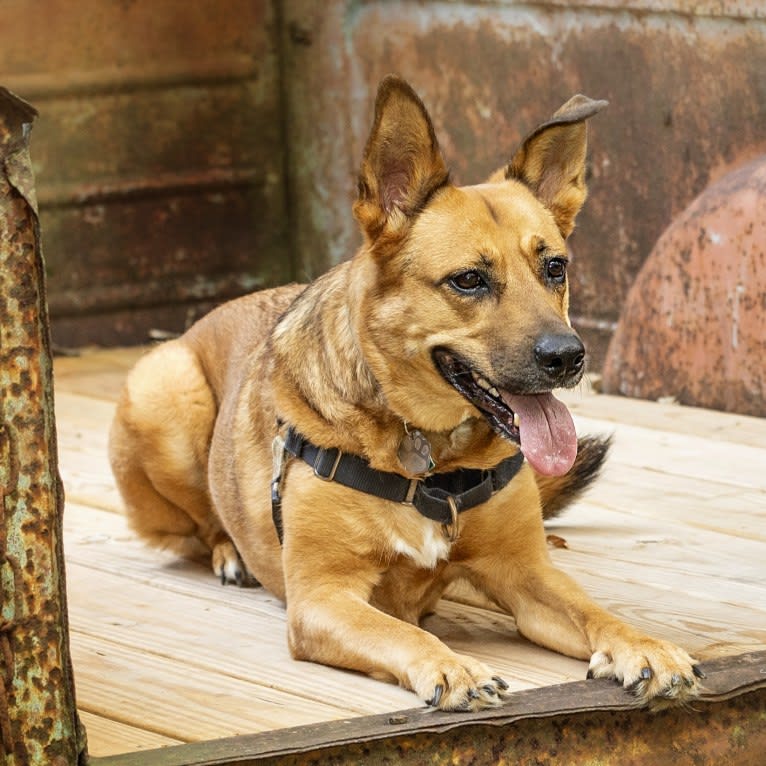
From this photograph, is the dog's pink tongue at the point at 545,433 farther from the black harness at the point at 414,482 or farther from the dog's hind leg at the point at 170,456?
the dog's hind leg at the point at 170,456

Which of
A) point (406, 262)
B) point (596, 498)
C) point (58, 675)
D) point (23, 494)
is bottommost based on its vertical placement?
point (596, 498)

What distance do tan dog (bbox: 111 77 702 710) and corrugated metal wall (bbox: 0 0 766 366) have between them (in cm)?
288

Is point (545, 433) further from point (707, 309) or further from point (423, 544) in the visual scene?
point (707, 309)

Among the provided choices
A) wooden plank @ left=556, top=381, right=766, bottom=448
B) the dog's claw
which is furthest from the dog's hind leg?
wooden plank @ left=556, top=381, right=766, bottom=448

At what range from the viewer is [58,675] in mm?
2545

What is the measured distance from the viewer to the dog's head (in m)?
3.27

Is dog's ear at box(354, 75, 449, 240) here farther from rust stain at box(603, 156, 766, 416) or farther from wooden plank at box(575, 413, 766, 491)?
rust stain at box(603, 156, 766, 416)

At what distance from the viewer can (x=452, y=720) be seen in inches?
112

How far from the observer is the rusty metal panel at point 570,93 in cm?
594

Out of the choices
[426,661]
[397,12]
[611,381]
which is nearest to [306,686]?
[426,661]

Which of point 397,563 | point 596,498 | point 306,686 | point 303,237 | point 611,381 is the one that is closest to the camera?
point 306,686

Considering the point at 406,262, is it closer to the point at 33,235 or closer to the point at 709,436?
the point at 33,235

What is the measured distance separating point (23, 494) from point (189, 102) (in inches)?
212

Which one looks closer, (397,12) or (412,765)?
(412,765)
